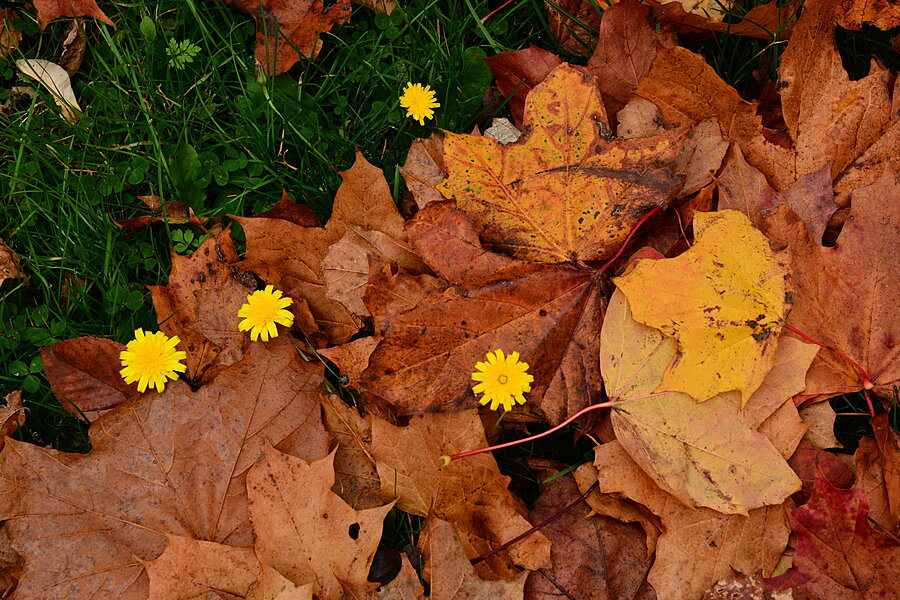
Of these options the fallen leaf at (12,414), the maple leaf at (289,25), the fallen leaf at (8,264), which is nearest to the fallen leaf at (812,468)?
the maple leaf at (289,25)

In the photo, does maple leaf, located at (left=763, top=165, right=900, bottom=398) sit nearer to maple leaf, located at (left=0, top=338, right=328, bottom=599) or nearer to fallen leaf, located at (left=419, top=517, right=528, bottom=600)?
fallen leaf, located at (left=419, top=517, right=528, bottom=600)

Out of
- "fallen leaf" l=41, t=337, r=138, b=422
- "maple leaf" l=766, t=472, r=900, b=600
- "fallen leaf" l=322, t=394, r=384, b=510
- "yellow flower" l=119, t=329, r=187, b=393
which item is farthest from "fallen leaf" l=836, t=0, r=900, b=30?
"fallen leaf" l=41, t=337, r=138, b=422

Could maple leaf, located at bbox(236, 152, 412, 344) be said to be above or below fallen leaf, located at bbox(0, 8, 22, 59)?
below

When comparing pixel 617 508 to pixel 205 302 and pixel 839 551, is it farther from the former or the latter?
pixel 205 302

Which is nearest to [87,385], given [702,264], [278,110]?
[278,110]

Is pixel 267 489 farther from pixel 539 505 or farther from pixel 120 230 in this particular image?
pixel 120 230

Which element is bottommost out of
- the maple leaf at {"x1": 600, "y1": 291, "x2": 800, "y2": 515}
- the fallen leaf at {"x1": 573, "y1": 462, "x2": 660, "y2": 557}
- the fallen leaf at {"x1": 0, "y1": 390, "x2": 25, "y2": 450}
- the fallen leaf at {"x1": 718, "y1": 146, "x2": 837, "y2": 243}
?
the fallen leaf at {"x1": 0, "y1": 390, "x2": 25, "y2": 450}

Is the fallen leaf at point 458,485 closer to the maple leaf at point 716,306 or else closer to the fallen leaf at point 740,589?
the fallen leaf at point 740,589
